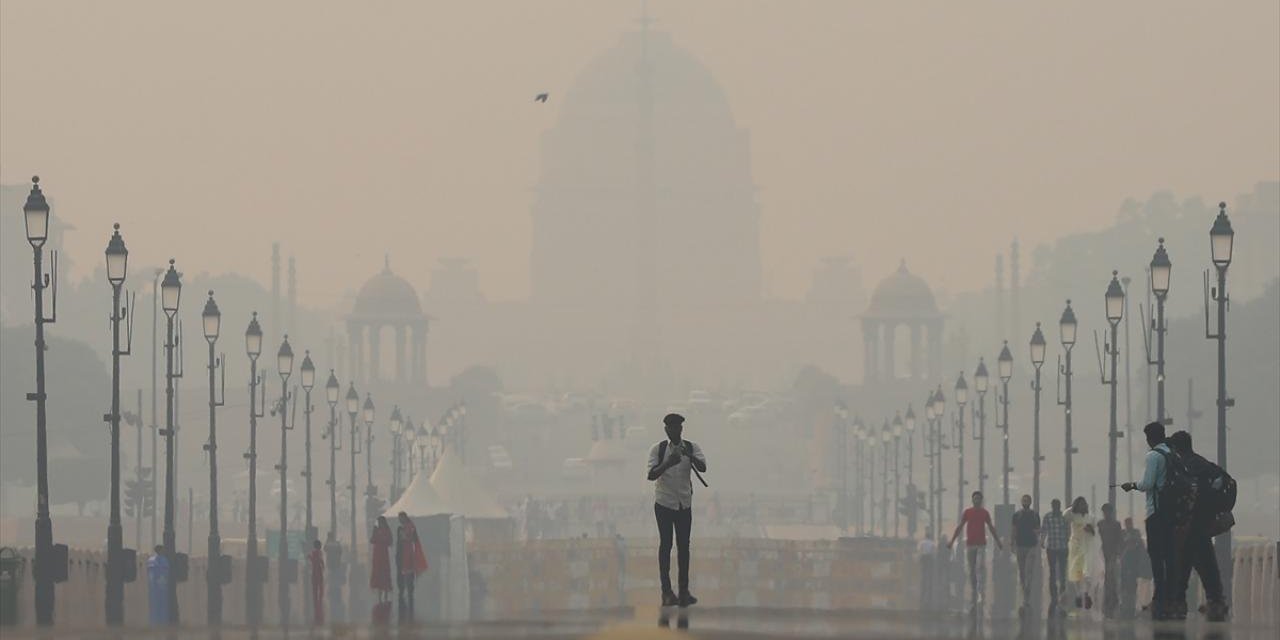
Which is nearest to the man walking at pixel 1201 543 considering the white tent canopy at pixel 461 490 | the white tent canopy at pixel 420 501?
the white tent canopy at pixel 420 501

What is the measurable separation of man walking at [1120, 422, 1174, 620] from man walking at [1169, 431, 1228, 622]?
0.10 meters

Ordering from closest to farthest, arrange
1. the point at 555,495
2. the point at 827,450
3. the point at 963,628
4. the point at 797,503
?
the point at 963,628
the point at 797,503
the point at 555,495
the point at 827,450

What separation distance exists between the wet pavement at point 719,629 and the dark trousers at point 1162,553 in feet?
1.19

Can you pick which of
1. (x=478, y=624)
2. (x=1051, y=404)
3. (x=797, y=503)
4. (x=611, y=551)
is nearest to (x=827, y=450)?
(x=1051, y=404)

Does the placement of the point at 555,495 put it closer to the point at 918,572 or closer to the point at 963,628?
the point at 918,572

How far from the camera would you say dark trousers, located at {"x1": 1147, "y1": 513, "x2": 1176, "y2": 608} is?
3109cm

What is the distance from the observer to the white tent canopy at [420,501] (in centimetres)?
8038

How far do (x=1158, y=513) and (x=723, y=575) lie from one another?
49.5 meters

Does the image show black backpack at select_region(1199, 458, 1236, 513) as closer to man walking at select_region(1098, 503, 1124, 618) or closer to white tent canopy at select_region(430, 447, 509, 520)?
man walking at select_region(1098, 503, 1124, 618)

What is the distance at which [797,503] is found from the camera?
151500 mm

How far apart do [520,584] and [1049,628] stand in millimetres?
41608

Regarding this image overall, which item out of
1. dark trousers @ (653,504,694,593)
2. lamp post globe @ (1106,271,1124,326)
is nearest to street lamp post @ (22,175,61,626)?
dark trousers @ (653,504,694,593)

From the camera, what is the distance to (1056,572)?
4297 centimetres

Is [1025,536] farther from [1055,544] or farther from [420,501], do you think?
[420,501]
